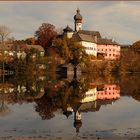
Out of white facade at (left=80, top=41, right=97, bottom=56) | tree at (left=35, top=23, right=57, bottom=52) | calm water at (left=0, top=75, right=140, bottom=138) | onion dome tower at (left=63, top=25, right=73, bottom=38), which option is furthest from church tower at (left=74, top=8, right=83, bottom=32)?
calm water at (left=0, top=75, right=140, bottom=138)

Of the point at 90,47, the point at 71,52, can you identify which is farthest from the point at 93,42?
the point at 71,52

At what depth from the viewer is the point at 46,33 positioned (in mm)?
94000

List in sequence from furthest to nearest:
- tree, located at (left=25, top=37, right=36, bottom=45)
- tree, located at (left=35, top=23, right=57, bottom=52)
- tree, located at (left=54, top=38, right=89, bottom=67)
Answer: tree, located at (left=25, top=37, right=36, bottom=45), tree, located at (left=35, top=23, right=57, bottom=52), tree, located at (left=54, top=38, right=89, bottom=67)

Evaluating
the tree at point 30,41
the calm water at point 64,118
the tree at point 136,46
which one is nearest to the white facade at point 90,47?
the tree at point 136,46

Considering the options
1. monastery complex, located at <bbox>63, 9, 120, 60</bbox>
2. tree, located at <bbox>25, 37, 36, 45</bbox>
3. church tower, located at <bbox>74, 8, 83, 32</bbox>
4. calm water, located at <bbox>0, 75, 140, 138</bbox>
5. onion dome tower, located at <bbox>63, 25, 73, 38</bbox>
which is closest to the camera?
calm water, located at <bbox>0, 75, 140, 138</bbox>

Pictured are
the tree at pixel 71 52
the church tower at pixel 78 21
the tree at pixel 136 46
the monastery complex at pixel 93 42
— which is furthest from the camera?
the church tower at pixel 78 21

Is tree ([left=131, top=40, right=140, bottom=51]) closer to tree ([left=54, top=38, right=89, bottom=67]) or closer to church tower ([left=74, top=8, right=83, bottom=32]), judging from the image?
church tower ([left=74, top=8, right=83, bottom=32])

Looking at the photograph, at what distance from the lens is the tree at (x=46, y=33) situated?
93.8 m

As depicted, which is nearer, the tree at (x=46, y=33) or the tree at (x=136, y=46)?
the tree at (x=46, y=33)

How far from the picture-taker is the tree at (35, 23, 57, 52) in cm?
9381

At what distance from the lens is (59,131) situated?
16875 mm

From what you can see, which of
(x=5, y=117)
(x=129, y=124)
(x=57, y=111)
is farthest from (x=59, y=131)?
(x=57, y=111)

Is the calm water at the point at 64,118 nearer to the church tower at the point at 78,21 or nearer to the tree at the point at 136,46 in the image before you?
the tree at the point at 136,46

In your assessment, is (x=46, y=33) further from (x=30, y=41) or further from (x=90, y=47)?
(x=90, y=47)
